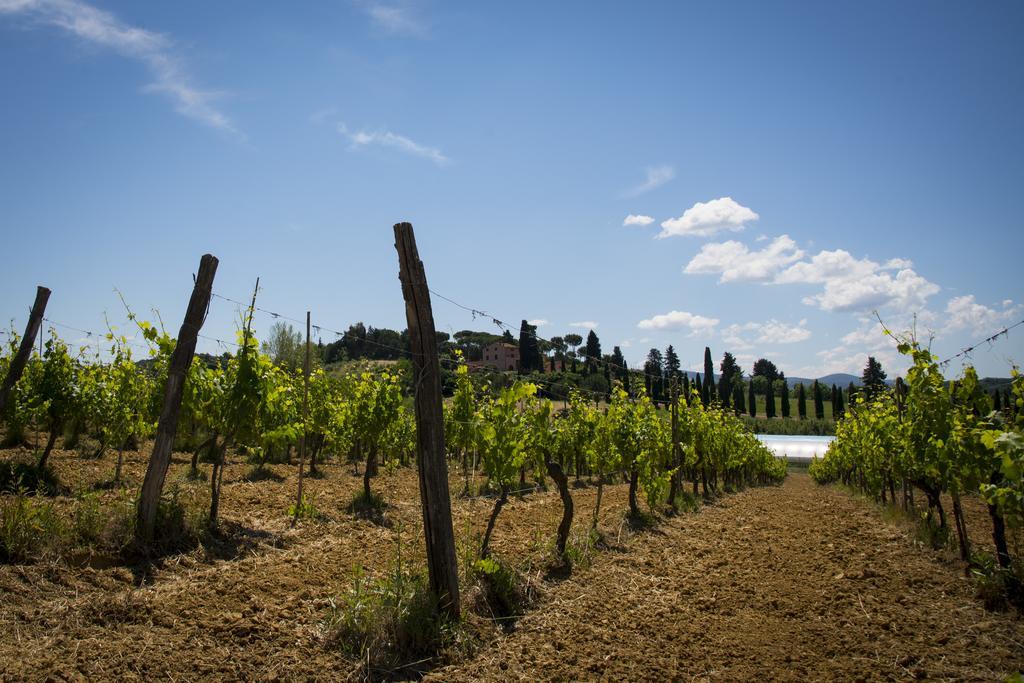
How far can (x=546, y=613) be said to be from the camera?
20.3 feet

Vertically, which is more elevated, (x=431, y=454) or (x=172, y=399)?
(x=172, y=399)

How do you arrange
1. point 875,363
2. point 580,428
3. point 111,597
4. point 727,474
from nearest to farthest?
1. point 111,597
2. point 580,428
3. point 727,474
4. point 875,363

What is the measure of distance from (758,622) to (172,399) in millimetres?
7295

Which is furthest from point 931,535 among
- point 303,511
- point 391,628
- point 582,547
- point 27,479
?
point 27,479

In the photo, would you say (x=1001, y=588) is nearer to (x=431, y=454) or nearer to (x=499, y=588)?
(x=499, y=588)

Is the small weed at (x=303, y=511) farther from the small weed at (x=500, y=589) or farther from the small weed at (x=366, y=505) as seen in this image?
the small weed at (x=500, y=589)

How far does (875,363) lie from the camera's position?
207 ft

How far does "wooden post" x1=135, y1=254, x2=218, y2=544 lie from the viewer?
265 inches

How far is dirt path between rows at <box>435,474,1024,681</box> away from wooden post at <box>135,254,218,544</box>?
4.28 meters

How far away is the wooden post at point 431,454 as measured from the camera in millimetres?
5422

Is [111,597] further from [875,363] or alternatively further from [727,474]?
[875,363]

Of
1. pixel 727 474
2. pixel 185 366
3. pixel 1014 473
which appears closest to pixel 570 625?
pixel 1014 473

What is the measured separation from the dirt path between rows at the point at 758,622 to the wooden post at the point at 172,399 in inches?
169

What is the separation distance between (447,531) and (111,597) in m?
3.03
